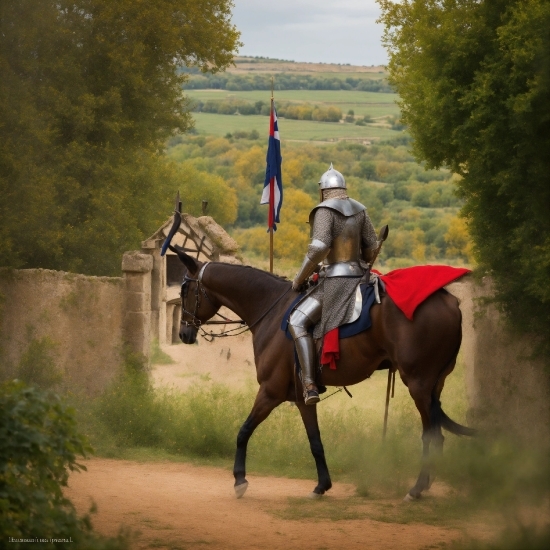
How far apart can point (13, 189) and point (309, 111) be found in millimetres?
78515

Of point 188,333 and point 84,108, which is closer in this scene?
point 188,333

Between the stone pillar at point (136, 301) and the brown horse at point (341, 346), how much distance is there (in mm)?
2366

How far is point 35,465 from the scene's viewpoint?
6.51 meters

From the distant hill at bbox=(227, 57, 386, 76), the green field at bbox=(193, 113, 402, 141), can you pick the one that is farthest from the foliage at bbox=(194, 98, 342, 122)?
the distant hill at bbox=(227, 57, 386, 76)

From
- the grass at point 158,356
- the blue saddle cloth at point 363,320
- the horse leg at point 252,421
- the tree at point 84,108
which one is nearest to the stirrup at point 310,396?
the horse leg at point 252,421

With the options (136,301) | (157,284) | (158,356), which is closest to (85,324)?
(136,301)

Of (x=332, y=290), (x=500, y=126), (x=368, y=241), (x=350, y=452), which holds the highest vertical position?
(x=500, y=126)

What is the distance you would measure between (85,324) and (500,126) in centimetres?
659

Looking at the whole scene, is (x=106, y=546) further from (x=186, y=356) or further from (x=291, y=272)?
(x=291, y=272)

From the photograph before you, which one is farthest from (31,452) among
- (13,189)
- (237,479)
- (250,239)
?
(250,239)

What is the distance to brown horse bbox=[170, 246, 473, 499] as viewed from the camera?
9305 mm

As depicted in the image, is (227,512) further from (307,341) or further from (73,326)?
(73,326)

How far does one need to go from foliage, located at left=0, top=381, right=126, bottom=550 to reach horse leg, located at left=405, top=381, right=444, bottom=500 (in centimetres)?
376

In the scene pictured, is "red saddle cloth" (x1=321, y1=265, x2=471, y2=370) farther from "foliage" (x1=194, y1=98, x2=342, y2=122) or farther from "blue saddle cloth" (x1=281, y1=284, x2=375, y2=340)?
"foliage" (x1=194, y1=98, x2=342, y2=122)
